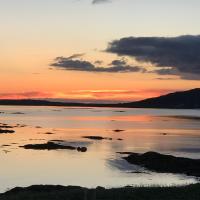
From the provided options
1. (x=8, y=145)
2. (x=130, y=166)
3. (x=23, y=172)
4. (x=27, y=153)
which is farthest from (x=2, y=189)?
(x=8, y=145)

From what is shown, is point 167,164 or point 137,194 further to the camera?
point 167,164

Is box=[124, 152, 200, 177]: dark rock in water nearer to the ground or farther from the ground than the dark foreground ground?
nearer to the ground

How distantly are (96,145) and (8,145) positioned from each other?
1697cm

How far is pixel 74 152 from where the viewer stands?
250ft

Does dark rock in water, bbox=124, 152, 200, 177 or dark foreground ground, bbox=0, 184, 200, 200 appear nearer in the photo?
dark foreground ground, bbox=0, 184, 200, 200

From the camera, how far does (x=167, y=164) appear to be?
58781 mm

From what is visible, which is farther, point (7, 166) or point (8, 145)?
point (8, 145)

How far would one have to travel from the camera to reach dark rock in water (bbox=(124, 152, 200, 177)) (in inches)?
2191

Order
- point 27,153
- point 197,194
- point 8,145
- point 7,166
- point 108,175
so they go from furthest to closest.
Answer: point 8,145
point 27,153
point 7,166
point 108,175
point 197,194

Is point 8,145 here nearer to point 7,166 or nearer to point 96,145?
point 96,145

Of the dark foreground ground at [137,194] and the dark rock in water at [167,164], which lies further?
the dark rock in water at [167,164]

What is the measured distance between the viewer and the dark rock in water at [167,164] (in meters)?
55.7

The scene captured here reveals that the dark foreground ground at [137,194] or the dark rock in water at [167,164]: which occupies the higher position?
the dark foreground ground at [137,194]

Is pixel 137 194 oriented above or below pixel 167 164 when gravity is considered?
above
